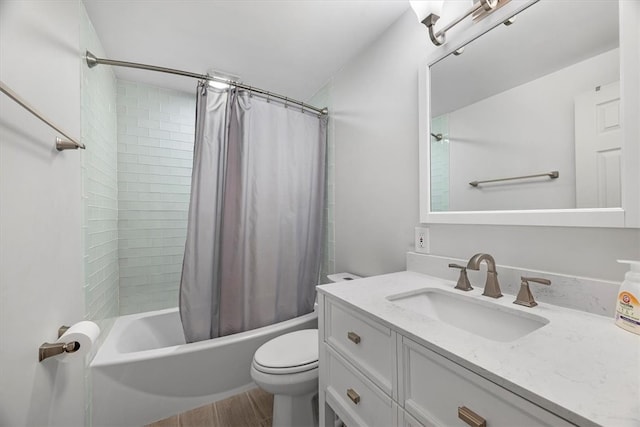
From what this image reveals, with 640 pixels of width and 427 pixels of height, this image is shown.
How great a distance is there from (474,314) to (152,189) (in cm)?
243

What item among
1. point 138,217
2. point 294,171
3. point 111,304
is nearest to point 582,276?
point 294,171

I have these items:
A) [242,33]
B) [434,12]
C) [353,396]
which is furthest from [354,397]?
[242,33]

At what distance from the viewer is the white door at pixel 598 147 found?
0.74 meters

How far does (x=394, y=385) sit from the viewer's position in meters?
0.71

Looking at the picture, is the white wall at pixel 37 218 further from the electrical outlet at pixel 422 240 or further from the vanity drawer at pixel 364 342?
the electrical outlet at pixel 422 240

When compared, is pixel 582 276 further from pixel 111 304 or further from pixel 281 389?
pixel 111 304

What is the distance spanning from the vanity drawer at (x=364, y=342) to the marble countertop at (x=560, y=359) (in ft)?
0.16

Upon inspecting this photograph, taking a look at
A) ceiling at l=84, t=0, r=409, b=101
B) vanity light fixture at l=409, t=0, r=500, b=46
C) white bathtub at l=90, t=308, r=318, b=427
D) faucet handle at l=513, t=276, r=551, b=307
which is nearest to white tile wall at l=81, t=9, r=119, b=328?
ceiling at l=84, t=0, r=409, b=101

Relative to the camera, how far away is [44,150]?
2.80 feet

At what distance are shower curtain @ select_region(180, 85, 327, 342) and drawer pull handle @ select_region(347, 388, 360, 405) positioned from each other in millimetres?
1011

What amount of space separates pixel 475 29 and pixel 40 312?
6.19ft

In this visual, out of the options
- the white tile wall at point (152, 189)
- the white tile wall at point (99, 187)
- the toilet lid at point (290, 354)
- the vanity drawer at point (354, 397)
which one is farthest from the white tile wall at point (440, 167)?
the white tile wall at point (152, 189)

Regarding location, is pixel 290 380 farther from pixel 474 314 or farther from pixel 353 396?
pixel 474 314

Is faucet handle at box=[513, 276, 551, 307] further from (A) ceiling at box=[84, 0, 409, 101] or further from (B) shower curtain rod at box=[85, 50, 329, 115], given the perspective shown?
(B) shower curtain rod at box=[85, 50, 329, 115]
